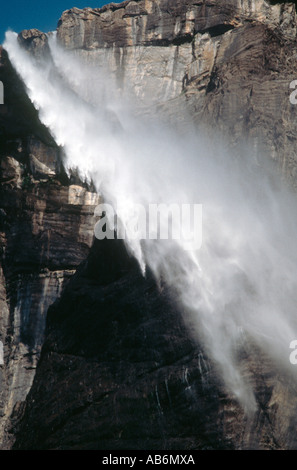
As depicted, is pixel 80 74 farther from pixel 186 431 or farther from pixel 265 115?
pixel 186 431

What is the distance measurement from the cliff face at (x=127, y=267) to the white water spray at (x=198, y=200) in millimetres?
1262

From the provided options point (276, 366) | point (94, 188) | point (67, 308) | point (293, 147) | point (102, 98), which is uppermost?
point (102, 98)

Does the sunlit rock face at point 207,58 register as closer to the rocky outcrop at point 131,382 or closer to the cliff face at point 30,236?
the cliff face at point 30,236

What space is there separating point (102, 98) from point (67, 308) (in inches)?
1010

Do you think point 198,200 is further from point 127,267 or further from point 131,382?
point 131,382

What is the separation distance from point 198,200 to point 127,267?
9.14m

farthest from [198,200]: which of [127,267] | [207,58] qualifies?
[207,58]

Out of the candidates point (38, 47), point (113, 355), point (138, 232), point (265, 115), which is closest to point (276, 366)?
point (113, 355)

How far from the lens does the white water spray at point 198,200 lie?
41.8 m

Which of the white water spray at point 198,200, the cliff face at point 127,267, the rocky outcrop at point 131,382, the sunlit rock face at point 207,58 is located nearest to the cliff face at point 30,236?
the cliff face at point 127,267

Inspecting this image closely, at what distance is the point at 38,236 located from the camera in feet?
161

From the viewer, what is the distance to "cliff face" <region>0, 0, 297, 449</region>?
38094mm

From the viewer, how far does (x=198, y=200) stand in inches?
2052

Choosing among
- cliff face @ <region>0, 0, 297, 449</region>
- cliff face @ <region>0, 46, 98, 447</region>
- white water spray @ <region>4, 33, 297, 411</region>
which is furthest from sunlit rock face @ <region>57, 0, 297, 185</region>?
cliff face @ <region>0, 46, 98, 447</region>
